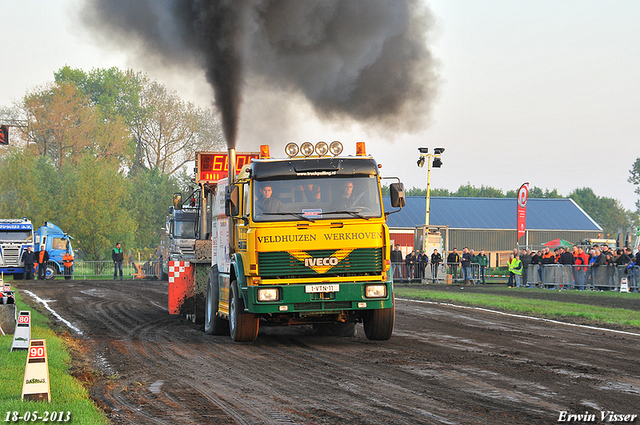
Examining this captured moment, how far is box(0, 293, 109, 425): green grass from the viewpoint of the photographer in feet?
23.7

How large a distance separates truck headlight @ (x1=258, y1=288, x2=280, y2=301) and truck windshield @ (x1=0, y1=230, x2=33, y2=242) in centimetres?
3496

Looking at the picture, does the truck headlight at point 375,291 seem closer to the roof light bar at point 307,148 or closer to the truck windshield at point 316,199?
the truck windshield at point 316,199

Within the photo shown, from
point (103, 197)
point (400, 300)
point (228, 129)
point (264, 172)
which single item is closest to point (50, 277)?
point (103, 197)

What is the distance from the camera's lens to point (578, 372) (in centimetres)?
991

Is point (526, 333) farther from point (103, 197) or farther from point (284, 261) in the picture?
point (103, 197)

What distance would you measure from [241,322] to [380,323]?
244cm

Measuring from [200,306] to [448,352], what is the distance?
277 inches

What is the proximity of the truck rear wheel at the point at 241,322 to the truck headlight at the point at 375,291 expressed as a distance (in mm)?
2106

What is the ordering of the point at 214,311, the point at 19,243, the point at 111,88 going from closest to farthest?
the point at 214,311, the point at 19,243, the point at 111,88

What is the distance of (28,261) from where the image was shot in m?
42.2

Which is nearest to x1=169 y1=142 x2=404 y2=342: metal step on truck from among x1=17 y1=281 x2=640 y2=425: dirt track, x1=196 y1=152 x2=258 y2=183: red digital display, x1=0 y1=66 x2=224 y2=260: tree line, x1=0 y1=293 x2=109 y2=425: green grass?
x1=17 y1=281 x2=640 y2=425: dirt track

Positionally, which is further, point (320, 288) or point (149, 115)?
point (149, 115)

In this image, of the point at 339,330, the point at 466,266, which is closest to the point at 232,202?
the point at 339,330

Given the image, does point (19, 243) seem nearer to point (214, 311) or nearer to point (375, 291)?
point (214, 311)
